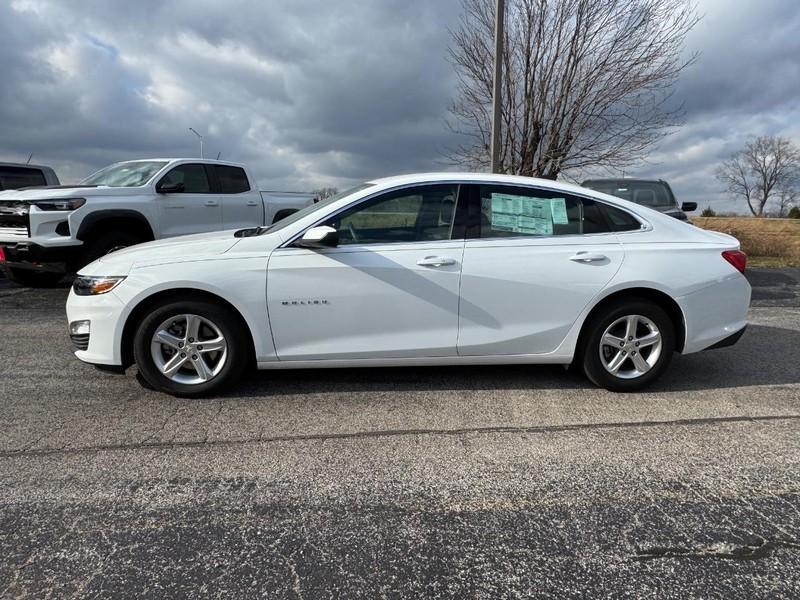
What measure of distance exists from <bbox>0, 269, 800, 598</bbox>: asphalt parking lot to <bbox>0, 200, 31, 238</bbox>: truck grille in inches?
143

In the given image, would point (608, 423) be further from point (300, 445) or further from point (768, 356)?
point (768, 356)

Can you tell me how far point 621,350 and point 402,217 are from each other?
1.89 m

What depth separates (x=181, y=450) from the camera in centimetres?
311

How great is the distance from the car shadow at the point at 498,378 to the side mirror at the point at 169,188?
15.4ft

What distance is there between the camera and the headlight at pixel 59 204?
7.13 metres

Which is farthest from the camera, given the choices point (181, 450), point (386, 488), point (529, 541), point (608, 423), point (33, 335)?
point (33, 335)

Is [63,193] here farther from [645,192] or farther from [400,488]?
[645,192]

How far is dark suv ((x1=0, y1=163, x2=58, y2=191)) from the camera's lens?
9.98m

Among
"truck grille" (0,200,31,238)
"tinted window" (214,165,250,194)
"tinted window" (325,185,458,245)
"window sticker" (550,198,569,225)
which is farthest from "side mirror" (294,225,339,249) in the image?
"tinted window" (214,165,250,194)

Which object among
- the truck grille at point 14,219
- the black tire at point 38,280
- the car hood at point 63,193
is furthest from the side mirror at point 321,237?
the black tire at point 38,280

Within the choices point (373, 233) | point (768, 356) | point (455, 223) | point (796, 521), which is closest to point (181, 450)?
point (373, 233)

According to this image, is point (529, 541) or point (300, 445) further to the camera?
point (300, 445)

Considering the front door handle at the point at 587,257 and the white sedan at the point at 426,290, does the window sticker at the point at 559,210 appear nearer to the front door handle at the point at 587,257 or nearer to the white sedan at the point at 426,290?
the white sedan at the point at 426,290

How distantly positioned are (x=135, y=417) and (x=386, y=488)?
1.85m
